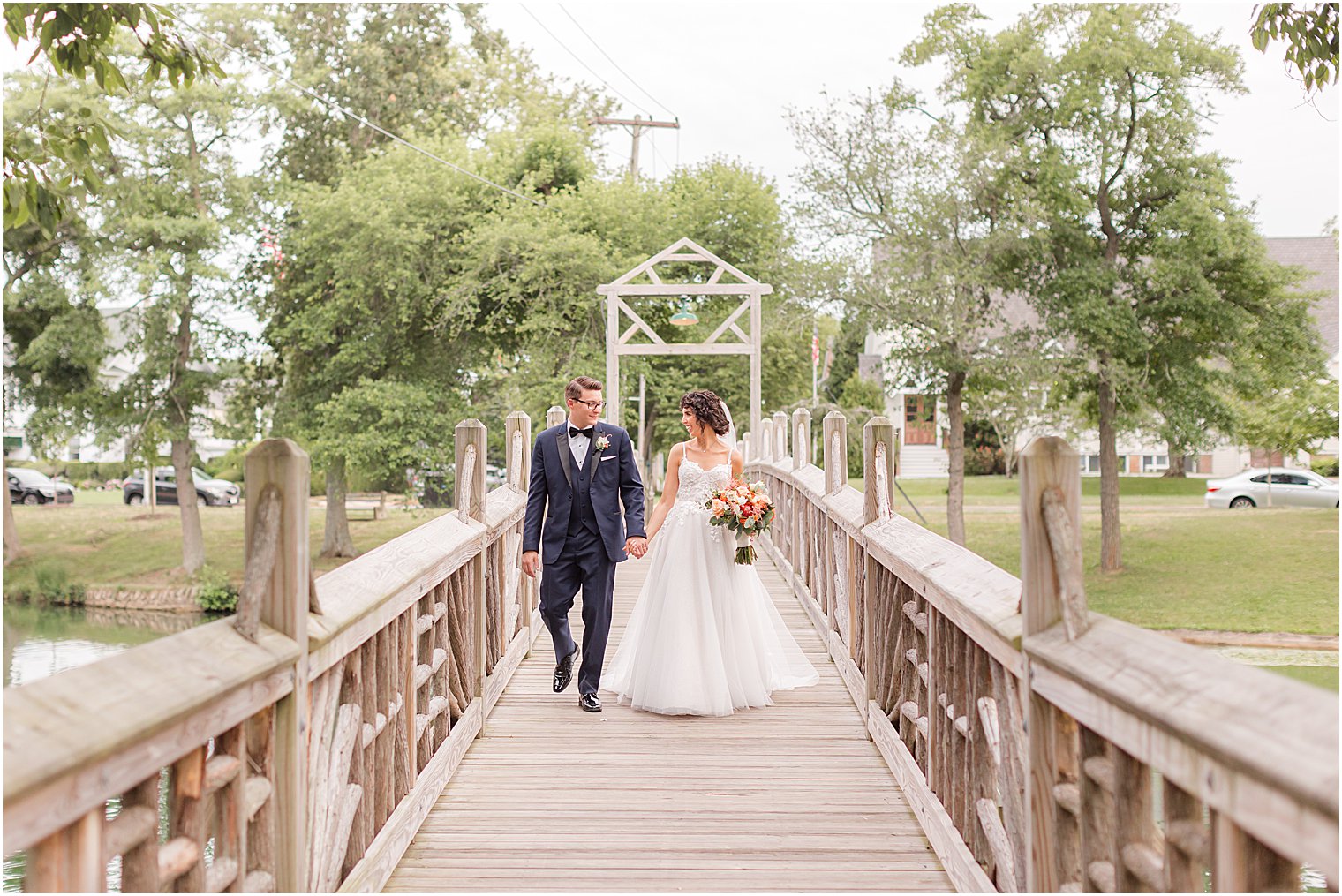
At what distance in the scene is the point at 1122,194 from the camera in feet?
81.5

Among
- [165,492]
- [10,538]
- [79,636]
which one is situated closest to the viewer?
[79,636]

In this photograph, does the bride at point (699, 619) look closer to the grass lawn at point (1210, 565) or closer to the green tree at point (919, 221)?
the grass lawn at point (1210, 565)

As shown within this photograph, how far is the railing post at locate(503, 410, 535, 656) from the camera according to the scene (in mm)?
Result: 7625

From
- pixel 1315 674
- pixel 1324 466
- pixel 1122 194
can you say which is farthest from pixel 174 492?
pixel 1324 466

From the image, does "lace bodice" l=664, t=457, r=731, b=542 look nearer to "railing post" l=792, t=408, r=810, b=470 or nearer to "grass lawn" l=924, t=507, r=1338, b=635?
"railing post" l=792, t=408, r=810, b=470

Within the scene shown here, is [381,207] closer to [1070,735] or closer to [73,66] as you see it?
[73,66]

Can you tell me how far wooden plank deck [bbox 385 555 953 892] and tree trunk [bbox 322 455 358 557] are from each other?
23576mm

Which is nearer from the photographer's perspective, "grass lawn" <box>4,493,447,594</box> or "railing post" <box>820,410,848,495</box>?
"railing post" <box>820,410,848,495</box>

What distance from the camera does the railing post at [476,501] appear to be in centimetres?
565

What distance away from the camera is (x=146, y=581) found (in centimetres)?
2720

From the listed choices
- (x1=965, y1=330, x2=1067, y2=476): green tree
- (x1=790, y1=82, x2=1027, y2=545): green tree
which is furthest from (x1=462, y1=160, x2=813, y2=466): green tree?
(x1=965, y1=330, x2=1067, y2=476): green tree

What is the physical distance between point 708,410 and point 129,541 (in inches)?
1158

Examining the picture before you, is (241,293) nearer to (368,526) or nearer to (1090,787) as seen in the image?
(368,526)

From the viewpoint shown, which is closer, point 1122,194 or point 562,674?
point 562,674
